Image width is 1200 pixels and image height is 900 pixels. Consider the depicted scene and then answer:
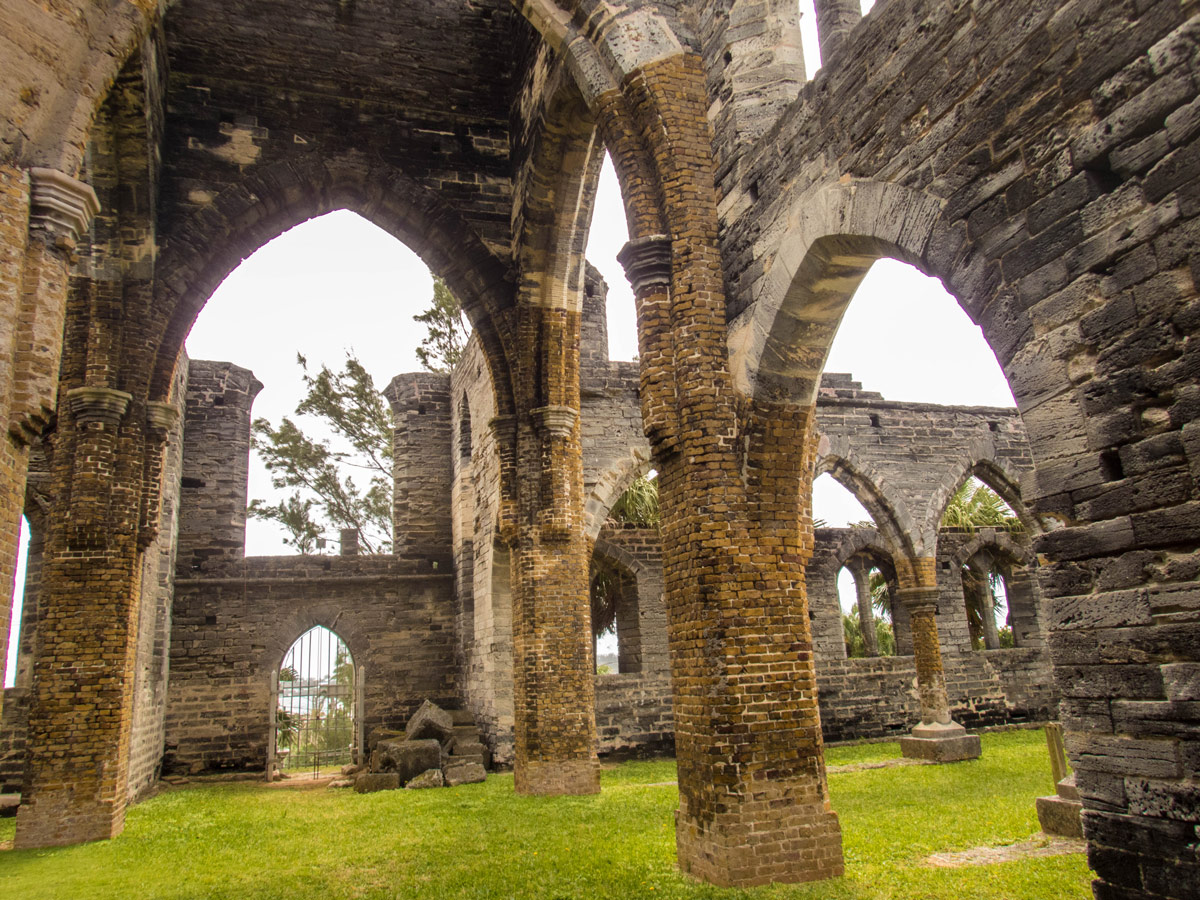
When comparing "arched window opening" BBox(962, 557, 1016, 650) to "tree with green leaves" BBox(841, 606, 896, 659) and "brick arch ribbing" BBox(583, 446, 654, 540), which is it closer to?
"tree with green leaves" BBox(841, 606, 896, 659)

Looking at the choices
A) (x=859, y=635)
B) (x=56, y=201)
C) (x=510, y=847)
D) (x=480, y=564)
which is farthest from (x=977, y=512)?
(x=56, y=201)

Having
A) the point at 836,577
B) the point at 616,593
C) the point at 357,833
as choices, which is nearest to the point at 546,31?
the point at 357,833

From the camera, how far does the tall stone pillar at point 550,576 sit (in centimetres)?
1004

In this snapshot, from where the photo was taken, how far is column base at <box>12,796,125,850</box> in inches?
325

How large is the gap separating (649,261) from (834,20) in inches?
78.8

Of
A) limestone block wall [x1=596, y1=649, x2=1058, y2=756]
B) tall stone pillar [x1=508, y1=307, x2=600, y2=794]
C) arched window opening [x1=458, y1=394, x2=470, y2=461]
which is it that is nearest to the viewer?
tall stone pillar [x1=508, y1=307, x2=600, y2=794]

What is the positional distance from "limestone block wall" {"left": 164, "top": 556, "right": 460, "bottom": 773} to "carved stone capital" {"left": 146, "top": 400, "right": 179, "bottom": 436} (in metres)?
5.72

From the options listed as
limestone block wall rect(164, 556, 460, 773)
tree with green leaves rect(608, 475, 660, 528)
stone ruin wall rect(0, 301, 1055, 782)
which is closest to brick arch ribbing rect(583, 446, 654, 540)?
stone ruin wall rect(0, 301, 1055, 782)

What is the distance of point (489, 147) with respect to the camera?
38.3 feet

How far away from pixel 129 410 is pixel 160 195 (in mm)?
2724

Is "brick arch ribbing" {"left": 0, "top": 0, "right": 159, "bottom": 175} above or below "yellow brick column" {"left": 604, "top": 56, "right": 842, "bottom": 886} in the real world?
above

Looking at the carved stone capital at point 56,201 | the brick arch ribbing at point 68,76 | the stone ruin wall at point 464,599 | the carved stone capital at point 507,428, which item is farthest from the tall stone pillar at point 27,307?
the stone ruin wall at point 464,599

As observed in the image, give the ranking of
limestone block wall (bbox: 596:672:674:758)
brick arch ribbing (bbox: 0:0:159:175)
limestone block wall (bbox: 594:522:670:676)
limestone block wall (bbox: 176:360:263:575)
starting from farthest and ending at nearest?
limestone block wall (bbox: 176:360:263:575) < limestone block wall (bbox: 594:522:670:676) < limestone block wall (bbox: 596:672:674:758) < brick arch ribbing (bbox: 0:0:159:175)

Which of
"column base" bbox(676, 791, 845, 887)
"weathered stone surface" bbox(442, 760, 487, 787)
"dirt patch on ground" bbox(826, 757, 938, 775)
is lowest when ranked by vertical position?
"dirt patch on ground" bbox(826, 757, 938, 775)
